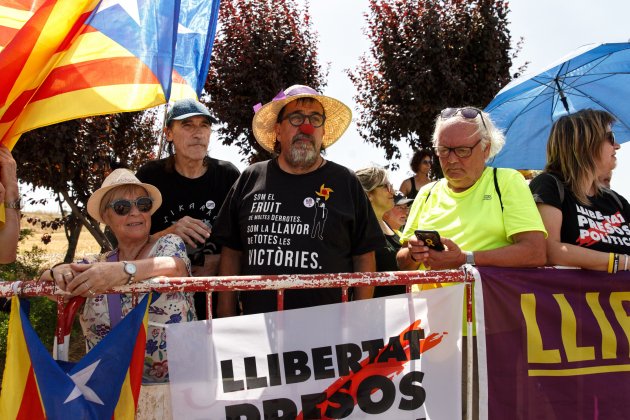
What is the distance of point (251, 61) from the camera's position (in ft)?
31.7

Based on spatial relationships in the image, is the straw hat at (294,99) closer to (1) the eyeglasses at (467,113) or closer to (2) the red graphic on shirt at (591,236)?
(1) the eyeglasses at (467,113)

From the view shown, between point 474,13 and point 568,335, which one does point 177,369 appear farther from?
point 474,13

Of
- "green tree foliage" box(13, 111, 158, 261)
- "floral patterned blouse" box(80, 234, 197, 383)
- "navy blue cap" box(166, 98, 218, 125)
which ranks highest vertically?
"green tree foliage" box(13, 111, 158, 261)

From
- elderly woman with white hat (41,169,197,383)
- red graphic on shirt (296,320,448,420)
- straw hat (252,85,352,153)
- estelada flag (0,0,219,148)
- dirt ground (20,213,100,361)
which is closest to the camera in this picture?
elderly woman with white hat (41,169,197,383)

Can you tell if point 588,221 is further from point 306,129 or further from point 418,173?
point 418,173

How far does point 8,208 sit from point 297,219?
1514 mm

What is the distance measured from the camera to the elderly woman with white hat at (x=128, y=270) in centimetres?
260

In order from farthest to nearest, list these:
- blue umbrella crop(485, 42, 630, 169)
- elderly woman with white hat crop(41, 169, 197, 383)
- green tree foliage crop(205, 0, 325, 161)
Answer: green tree foliage crop(205, 0, 325, 161)
blue umbrella crop(485, 42, 630, 169)
elderly woman with white hat crop(41, 169, 197, 383)

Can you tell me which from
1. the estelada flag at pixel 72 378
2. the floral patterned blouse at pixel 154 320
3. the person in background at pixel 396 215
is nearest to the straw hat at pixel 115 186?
the floral patterned blouse at pixel 154 320

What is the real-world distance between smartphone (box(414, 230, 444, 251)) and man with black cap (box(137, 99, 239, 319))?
1242 millimetres

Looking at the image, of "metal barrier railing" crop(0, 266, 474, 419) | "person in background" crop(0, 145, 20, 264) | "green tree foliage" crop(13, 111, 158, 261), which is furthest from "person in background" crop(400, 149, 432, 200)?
"person in background" crop(0, 145, 20, 264)

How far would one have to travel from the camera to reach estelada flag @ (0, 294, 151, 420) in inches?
97.8

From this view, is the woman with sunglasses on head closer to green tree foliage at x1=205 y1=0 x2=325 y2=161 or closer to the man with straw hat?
the man with straw hat

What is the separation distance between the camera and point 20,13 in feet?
10.2
